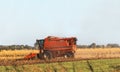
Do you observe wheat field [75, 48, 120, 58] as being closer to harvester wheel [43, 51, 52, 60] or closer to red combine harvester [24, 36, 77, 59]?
red combine harvester [24, 36, 77, 59]

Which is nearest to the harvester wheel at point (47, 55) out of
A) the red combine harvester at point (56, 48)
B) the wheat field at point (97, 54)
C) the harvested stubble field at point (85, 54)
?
the red combine harvester at point (56, 48)

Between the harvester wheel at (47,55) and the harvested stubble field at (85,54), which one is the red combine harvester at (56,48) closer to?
the harvester wheel at (47,55)

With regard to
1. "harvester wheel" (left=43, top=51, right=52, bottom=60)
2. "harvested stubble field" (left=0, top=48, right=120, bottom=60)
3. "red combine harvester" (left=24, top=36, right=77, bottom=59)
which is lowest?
"harvested stubble field" (left=0, top=48, right=120, bottom=60)

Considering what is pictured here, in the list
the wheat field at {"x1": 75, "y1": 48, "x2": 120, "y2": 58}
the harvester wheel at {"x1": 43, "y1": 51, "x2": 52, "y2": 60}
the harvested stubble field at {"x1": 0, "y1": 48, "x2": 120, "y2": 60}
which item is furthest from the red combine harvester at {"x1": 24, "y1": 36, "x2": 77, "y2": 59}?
the wheat field at {"x1": 75, "y1": 48, "x2": 120, "y2": 58}

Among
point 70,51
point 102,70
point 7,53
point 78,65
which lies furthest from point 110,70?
point 7,53

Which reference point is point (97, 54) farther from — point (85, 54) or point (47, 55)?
point (47, 55)

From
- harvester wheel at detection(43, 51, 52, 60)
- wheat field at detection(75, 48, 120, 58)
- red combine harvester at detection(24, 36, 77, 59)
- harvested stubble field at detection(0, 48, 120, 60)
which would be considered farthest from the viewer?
harvested stubble field at detection(0, 48, 120, 60)

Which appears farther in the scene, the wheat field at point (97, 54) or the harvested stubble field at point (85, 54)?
the harvested stubble field at point (85, 54)

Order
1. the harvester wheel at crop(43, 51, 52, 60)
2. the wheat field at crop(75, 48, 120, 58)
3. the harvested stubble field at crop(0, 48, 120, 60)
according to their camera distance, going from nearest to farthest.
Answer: the harvester wheel at crop(43, 51, 52, 60) < the wheat field at crop(75, 48, 120, 58) < the harvested stubble field at crop(0, 48, 120, 60)

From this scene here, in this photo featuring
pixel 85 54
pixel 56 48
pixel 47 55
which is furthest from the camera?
pixel 85 54

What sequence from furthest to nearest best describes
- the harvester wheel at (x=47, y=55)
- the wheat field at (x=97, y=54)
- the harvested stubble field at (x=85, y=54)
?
the harvested stubble field at (x=85, y=54) < the wheat field at (x=97, y=54) < the harvester wheel at (x=47, y=55)

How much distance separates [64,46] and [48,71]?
14.0m

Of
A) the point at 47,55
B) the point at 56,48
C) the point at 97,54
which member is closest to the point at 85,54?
the point at 97,54

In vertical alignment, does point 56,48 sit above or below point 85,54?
above
